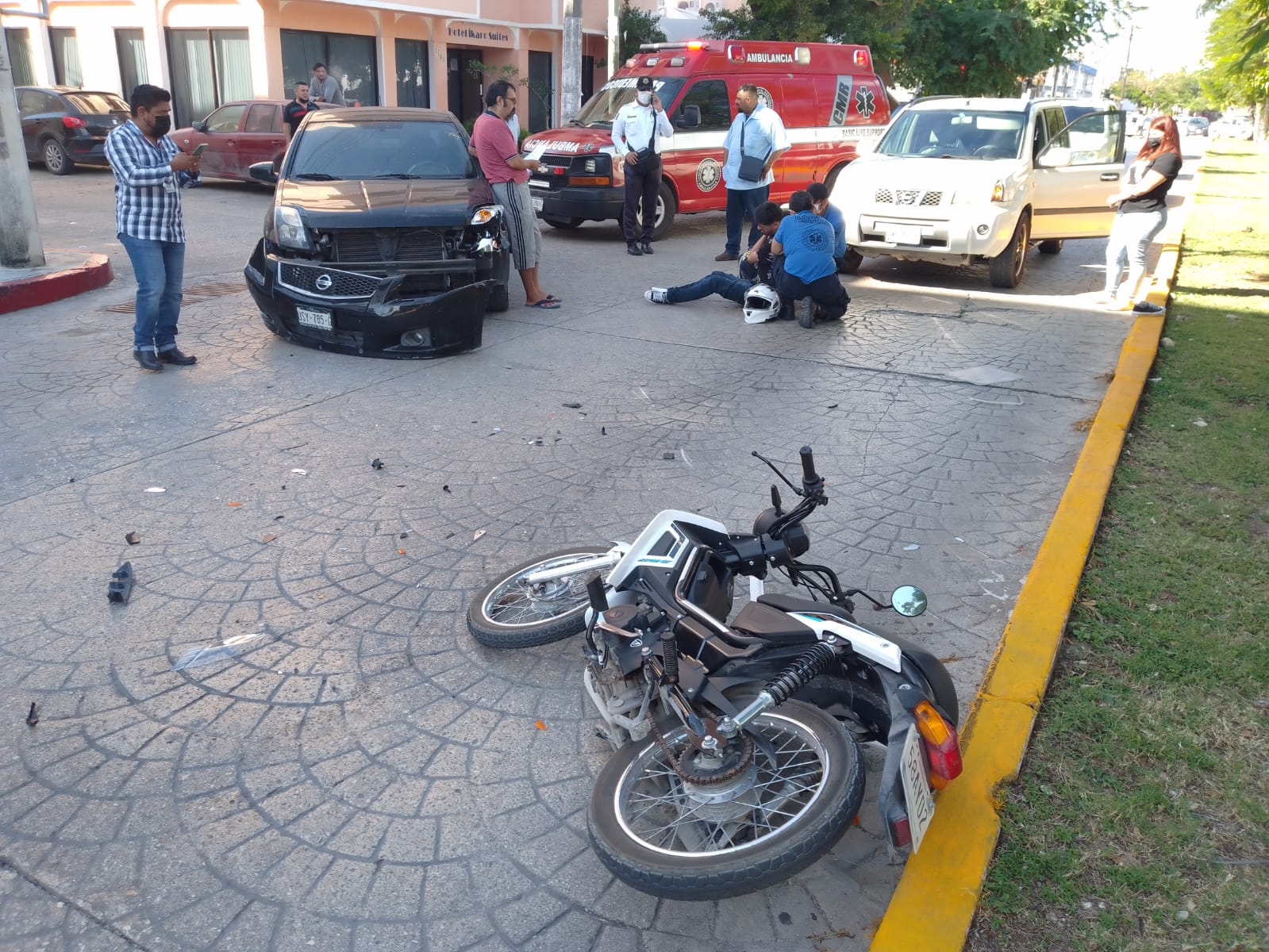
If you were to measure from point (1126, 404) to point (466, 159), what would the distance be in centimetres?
581

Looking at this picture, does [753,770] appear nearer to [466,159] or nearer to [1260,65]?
[466,159]

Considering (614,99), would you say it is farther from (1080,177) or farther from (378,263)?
(378,263)

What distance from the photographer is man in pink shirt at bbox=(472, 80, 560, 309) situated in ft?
28.8

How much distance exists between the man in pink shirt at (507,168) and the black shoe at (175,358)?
2951 millimetres

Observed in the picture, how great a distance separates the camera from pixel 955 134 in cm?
1121

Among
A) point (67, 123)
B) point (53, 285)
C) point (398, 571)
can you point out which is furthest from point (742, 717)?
point (67, 123)

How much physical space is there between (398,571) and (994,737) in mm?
2537

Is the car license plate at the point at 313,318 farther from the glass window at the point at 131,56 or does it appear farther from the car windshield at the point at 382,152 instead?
the glass window at the point at 131,56

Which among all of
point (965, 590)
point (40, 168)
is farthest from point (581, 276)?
point (40, 168)

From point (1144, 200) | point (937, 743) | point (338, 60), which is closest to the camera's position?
point (937, 743)

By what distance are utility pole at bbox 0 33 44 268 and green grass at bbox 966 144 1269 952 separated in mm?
9676

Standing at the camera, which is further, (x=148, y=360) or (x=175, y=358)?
(x=175, y=358)

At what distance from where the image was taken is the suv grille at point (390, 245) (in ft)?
25.1

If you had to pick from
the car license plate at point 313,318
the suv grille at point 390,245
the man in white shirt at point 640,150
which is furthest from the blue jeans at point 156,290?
the man in white shirt at point 640,150
